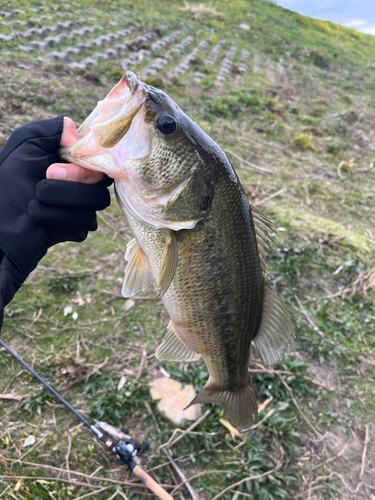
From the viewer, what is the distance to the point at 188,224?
1.45 m

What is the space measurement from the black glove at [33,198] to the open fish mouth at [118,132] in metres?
0.19

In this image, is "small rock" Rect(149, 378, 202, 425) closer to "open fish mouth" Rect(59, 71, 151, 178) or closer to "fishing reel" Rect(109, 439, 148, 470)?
"fishing reel" Rect(109, 439, 148, 470)

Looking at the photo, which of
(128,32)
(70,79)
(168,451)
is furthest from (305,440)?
(128,32)

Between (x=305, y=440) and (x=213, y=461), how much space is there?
841 mm

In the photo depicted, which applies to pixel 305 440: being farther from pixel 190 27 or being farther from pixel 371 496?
pixel 190 27

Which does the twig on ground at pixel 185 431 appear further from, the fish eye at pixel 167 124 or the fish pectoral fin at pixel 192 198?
the fish eye at pixel 167 124

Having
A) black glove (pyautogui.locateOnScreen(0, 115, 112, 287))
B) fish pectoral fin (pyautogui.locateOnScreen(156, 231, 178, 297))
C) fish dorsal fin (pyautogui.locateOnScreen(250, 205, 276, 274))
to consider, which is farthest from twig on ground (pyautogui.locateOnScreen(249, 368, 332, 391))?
black glove (pyautogui.locateOnScreen(0, 115, 112, 287))

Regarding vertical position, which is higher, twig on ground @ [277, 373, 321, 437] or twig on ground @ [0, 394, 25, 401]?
twig on ground @ [277, 373, 321, 437]

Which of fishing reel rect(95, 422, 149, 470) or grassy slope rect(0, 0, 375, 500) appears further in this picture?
grassy slope rect(0, 0, 375, 500)

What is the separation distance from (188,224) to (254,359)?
2.13 meters

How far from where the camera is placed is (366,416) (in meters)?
2.91

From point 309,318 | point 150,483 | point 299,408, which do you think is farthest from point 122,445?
point 309,318

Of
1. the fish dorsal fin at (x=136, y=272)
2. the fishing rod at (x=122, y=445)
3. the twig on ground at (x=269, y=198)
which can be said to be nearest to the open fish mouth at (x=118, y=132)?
the fish dorsal fin at (x=136, y=272)

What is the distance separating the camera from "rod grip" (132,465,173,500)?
2.05m
